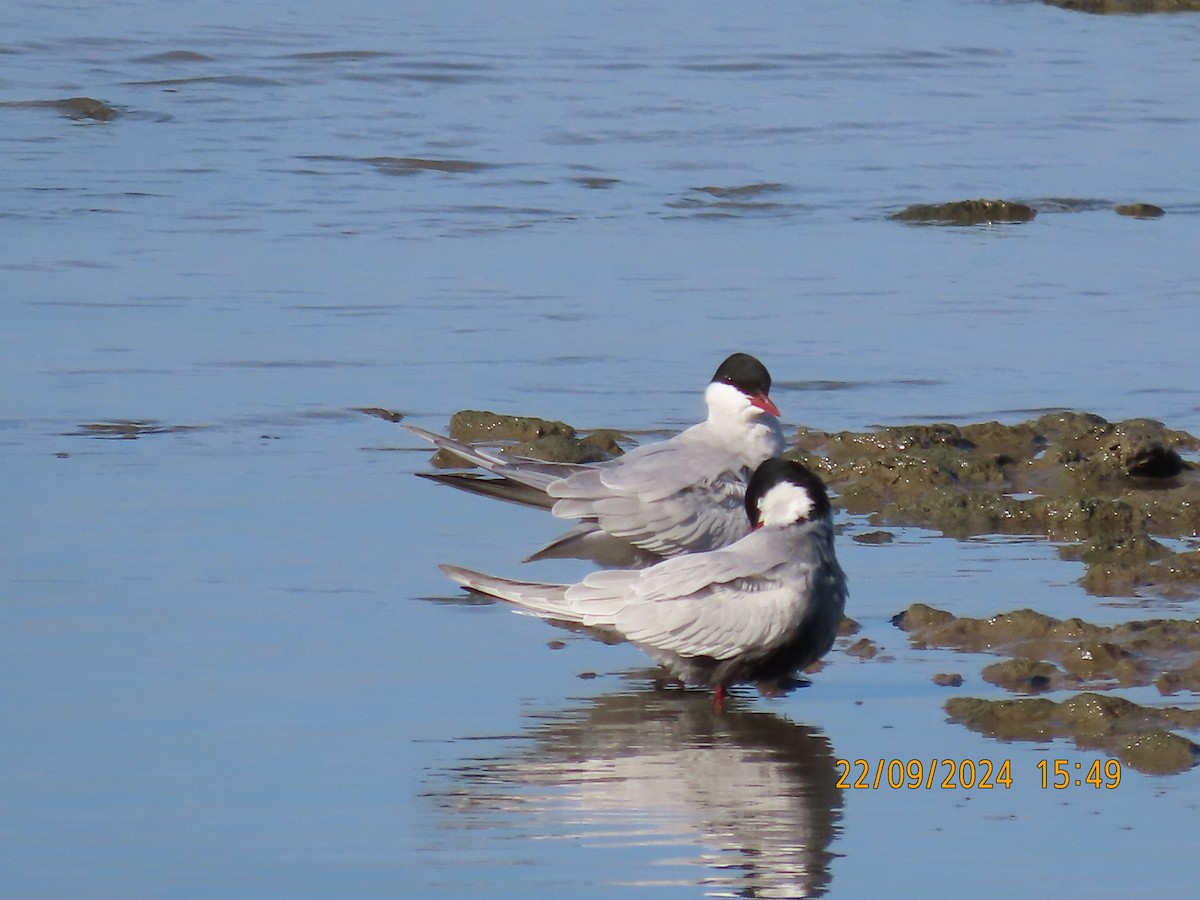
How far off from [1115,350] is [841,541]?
8.87ft

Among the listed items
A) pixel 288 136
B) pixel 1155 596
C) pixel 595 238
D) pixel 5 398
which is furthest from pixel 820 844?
pixel 288 136

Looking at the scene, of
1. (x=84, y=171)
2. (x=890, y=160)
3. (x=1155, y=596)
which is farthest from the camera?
(x=890, y=160)

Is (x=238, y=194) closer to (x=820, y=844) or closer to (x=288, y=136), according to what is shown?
(x=288, y=136)

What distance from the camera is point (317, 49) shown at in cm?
1678

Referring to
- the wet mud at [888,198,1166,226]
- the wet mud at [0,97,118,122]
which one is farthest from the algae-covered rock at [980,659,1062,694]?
the wet mud at [0,97,118,122]

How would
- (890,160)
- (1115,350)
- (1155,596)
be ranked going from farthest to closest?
(890,160), (1115,350), (1155,596)

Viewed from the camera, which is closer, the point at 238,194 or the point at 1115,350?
the point at 1115,350

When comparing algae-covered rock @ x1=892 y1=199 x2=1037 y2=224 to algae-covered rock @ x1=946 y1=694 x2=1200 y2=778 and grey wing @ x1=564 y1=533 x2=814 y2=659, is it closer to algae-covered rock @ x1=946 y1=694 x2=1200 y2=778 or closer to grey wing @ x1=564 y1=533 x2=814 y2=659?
grey wing @ x1=564 y1=533 x2=814 y2=659

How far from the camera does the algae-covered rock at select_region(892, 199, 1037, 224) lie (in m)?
11.2

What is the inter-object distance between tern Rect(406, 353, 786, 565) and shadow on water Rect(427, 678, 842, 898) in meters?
0.84

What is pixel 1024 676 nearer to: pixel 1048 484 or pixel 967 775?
pixel 967 775

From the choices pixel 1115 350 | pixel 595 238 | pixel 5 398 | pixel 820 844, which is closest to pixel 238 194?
pixel 595 238

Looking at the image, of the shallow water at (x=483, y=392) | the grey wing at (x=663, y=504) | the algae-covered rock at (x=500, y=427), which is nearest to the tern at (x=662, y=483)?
the grey wing at (x=663, y=504)
